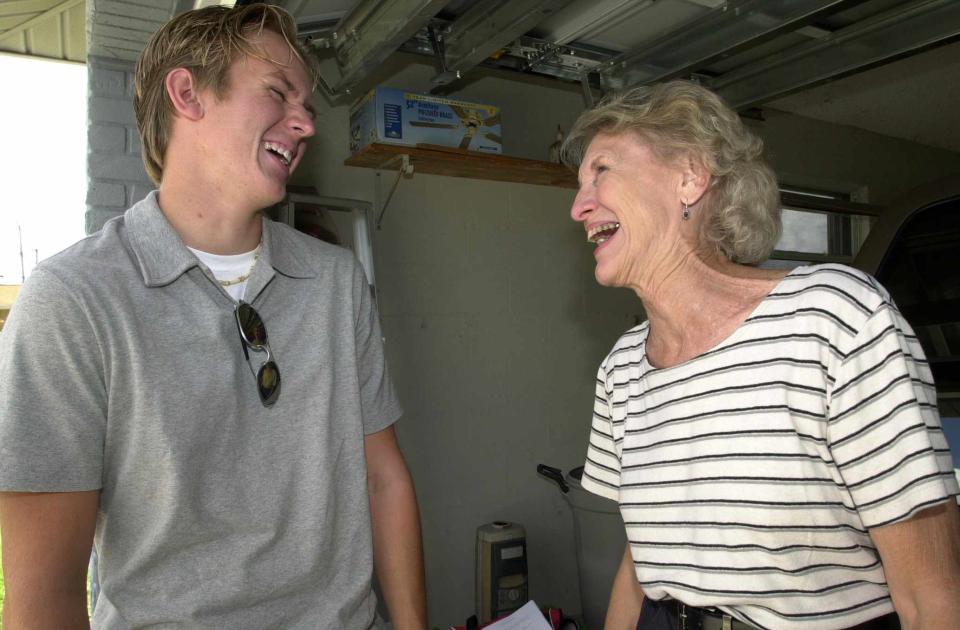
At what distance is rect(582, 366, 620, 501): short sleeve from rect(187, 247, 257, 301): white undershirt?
2.39ft

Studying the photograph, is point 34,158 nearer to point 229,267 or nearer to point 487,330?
point 487,330

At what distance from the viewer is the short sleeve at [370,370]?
1455 millimetres

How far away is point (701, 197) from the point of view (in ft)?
4.39

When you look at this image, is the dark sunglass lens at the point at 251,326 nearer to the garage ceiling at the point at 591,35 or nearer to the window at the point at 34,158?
the garage ceiling at the point at 591,35

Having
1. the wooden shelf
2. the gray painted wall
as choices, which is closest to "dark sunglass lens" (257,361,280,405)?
the wooden shelf

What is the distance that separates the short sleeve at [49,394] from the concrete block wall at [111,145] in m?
1.12

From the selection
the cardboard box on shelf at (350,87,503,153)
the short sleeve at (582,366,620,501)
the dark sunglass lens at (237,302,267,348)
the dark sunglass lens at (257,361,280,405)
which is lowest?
the short sleeve at (582,366,620,501)

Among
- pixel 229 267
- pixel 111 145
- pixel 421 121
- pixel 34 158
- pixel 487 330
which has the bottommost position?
pixel 487 330

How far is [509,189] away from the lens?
3.25 meters

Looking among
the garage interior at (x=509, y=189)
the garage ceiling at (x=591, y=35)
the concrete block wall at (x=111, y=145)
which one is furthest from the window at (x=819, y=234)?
the concrete block wall at (x=111, y=145)

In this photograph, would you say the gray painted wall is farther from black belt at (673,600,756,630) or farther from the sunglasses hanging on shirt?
black belt at (673,600,756,630)

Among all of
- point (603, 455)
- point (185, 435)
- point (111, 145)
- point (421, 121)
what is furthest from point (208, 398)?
point (421, 121)

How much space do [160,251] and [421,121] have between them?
1551 millimetres

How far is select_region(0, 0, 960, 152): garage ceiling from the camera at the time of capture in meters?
2.13
